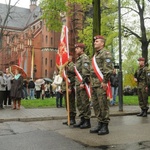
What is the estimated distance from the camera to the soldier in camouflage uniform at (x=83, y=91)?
766 centimetres

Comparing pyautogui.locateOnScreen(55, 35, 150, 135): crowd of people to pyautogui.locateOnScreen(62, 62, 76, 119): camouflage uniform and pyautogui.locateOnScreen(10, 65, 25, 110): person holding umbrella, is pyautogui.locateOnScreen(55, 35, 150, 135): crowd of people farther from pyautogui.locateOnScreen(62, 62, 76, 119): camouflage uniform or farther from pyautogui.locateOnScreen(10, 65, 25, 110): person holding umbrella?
pyautogui.locateOnScreen(10, 65, 25, 110): person holding umbrella

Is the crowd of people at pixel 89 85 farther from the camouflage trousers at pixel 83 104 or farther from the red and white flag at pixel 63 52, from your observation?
the red and white flag at pixel 63 52

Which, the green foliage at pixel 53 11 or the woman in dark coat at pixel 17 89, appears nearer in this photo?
the woman in dark coat at pixel 17 89

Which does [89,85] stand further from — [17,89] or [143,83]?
[17,89]

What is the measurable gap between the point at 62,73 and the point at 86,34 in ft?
70.1

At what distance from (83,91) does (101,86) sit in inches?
44.2

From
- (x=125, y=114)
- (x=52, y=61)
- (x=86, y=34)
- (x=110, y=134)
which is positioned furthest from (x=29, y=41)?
(x=110, y=134)

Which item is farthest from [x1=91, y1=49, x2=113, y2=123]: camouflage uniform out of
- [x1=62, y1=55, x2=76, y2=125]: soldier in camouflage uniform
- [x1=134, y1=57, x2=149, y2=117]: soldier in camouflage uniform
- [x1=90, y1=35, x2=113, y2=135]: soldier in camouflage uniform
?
[x1=134, y1=57, x2=149, y2=117]: soldier in camouflage uniform

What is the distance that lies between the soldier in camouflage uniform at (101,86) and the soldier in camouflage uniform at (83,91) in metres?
0.67

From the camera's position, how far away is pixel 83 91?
778 cm

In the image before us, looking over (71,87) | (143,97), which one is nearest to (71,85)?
(71,87)

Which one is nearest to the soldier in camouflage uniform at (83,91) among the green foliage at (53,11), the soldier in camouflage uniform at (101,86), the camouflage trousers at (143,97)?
the soldier in camouflage uniform at (101,86)

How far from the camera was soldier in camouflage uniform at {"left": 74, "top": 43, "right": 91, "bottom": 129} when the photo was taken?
301 inches

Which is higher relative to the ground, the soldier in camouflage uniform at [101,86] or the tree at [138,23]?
the tree at [138,23]
